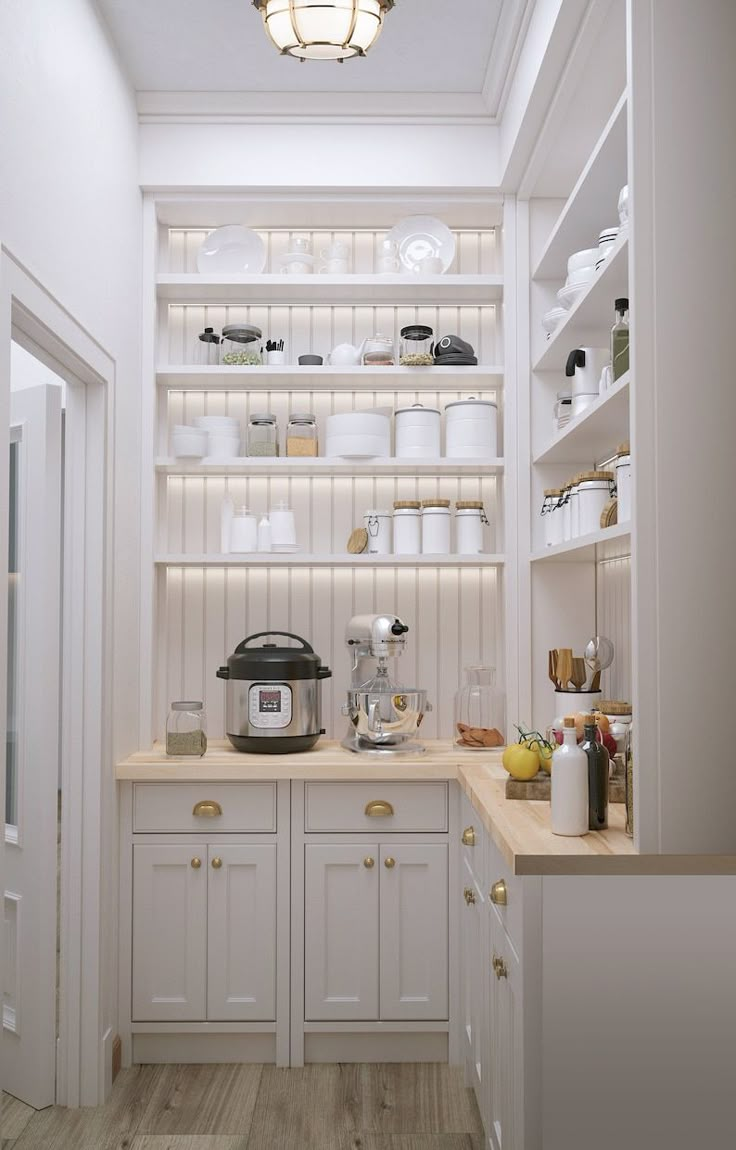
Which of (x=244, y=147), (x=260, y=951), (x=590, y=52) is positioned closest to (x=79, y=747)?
(x=260, y=951)

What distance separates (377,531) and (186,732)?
90cm

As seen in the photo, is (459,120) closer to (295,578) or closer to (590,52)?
(590,52)

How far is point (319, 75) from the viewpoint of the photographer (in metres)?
3.06

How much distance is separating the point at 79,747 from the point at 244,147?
1.97m

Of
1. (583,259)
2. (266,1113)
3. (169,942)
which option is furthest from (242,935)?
(583,259)

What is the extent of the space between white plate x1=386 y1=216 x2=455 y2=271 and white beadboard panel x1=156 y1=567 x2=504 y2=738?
1.06 meters

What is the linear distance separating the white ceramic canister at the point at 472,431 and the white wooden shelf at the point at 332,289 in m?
0.39

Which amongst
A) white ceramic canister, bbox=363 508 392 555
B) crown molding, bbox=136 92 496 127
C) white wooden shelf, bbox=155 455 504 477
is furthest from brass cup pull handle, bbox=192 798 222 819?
crown molding, bbox=136 92 496 127

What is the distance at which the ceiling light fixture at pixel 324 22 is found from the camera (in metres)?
2.27

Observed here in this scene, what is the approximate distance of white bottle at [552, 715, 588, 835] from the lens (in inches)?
A: 77.5

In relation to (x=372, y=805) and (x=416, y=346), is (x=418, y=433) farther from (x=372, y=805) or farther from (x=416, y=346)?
(x=372, y=805)

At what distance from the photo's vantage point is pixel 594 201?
2.51 m

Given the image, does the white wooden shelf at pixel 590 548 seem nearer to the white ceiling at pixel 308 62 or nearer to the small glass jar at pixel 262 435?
the small glass jar at pixel 262 435

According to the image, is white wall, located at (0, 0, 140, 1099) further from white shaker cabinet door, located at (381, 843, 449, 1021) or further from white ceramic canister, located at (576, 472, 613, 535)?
white ceramic canister, located at (576, 472, 613, 535)
